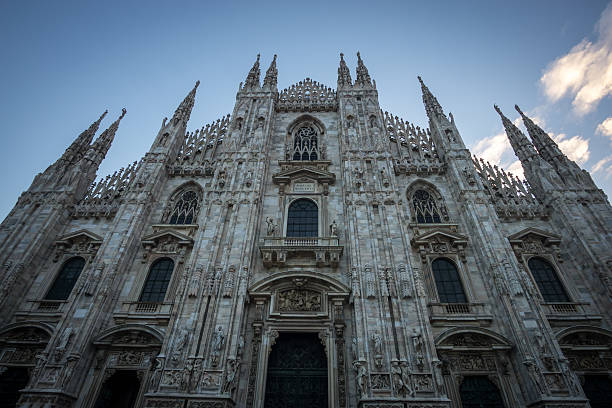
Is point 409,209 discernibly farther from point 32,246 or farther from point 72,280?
point 32,246

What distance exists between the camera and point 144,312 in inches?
559

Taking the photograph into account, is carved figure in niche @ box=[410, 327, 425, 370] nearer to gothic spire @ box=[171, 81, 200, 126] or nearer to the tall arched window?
the tall arched window

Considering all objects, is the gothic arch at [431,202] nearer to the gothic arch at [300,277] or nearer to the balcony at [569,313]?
the balcony at [569,313]

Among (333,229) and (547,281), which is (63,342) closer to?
(333,229)

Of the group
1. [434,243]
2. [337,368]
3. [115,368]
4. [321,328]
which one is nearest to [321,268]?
[321,328]

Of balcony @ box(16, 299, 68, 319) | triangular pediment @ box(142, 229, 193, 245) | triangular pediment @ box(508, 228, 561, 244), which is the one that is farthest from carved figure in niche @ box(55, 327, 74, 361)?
triangular pediment @ box(508, 228, 561, 244)

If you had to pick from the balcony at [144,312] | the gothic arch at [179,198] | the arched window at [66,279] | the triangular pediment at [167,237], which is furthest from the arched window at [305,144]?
the arched window at [66,279]

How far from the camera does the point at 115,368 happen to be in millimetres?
12898

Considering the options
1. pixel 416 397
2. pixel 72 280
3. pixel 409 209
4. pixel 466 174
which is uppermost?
pixel 466 174

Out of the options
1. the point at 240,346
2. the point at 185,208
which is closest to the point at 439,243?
the point at 240,346

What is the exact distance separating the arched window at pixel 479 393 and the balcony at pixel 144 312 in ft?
40.5

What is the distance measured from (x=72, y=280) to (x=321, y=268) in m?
12.3

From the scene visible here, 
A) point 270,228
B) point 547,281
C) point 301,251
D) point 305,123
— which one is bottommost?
point 547,281

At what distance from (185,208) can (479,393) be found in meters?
16.6
